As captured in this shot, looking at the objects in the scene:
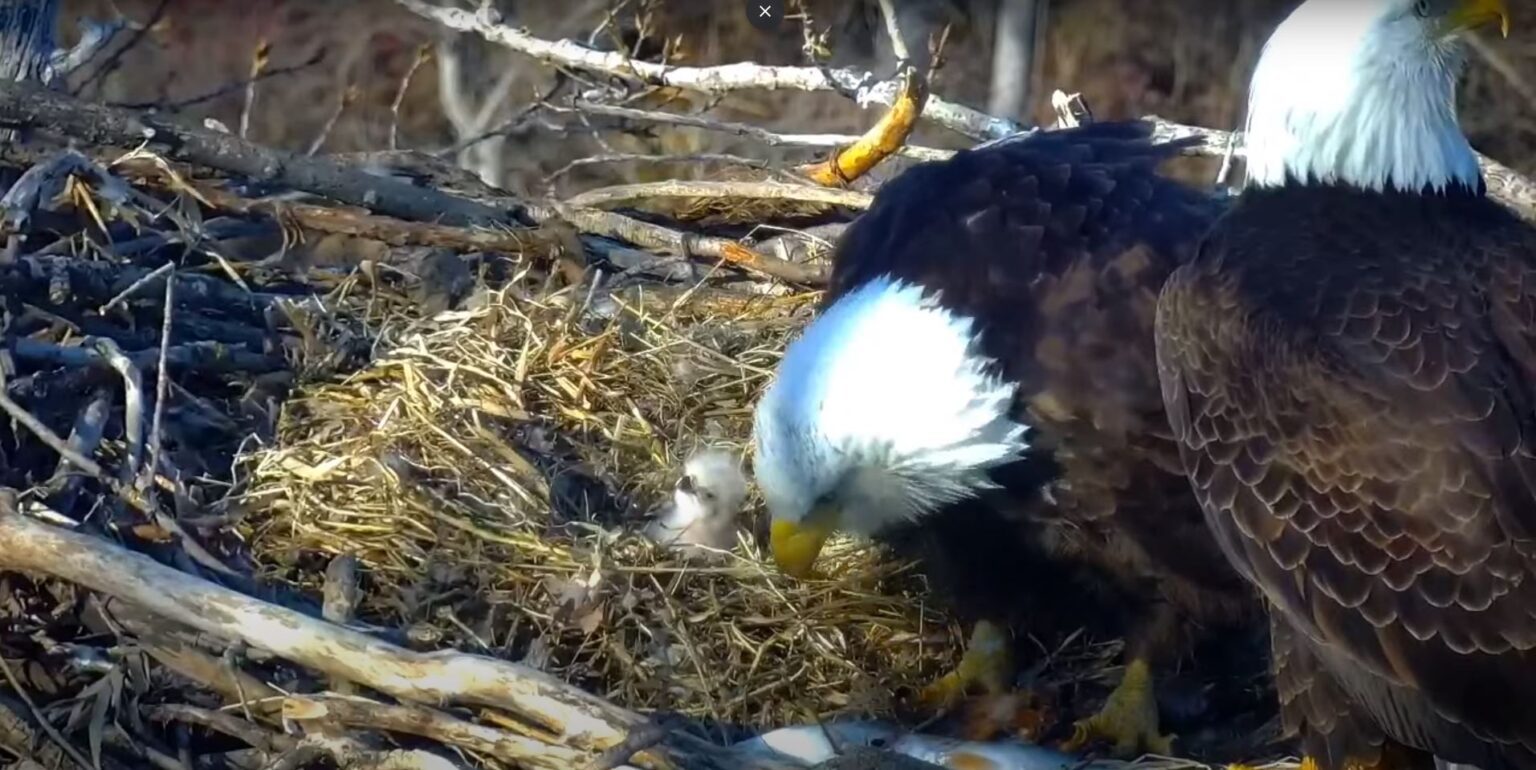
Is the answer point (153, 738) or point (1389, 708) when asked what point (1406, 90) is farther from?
point (153, 738)

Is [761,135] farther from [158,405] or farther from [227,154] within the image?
[158,405]

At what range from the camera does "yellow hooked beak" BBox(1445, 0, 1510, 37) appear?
2.80 meters

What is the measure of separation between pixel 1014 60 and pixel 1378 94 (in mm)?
4059

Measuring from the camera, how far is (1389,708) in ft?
8.64

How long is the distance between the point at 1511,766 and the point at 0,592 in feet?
7.28

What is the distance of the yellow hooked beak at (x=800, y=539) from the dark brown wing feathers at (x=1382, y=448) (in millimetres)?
→ 605

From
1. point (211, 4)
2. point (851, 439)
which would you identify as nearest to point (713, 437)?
point (851, 439)

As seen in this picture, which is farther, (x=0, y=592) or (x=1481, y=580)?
(x=0, y=592)

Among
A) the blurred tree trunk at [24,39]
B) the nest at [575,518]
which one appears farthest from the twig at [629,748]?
the blurred tree trunk at [24,39]

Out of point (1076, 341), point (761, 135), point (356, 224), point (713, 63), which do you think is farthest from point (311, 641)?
point (713, 63)

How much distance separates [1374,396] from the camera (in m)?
2.59

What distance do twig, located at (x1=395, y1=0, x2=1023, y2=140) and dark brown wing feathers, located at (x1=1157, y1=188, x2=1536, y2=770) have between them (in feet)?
4.84

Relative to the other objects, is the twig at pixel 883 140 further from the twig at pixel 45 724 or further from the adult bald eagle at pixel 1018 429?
the twig at pixel 45 724

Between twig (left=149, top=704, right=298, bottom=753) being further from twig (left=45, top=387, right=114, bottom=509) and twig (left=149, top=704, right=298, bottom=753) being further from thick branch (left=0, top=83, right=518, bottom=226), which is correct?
thick branch (left=0, top=83, right=518, bottom=226)
